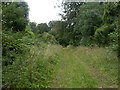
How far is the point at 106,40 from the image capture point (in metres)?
13.4

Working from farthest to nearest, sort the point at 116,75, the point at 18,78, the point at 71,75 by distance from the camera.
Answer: the point at 71,75 < the point at 116,75 < the point at 18,78

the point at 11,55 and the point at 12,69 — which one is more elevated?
the point at 11,55

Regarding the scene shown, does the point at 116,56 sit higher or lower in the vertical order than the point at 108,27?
lower

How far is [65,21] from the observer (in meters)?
28.9

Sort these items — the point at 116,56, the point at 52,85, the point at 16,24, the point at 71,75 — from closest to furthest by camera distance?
1. the point at 52,85
2. the point at 71,75
3. the point at 116,56
4. the point at 16,24

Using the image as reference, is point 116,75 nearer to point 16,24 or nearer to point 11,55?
point 11,55

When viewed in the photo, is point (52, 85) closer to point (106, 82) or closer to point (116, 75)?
point (106, 82)

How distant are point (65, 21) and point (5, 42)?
2467cm

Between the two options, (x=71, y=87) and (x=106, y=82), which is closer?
(x=71, y=87)

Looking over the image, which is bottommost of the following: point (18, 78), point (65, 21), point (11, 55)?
point (18, 78)

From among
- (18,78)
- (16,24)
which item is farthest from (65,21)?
(18,78)

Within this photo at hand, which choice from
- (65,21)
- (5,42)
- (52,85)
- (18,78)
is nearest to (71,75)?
(52,85)

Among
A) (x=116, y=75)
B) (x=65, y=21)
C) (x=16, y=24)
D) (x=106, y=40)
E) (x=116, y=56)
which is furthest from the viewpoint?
(x=65, y=21)

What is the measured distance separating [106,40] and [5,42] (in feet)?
33.9
